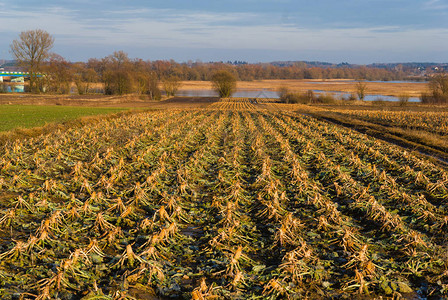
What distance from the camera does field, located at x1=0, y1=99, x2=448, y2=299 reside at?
18.8 ft

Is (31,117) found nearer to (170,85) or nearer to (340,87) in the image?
(170,85)

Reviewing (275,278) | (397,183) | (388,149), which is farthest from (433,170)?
(275,278)

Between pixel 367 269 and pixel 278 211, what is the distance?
291 cm

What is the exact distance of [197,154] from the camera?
14.6 meters

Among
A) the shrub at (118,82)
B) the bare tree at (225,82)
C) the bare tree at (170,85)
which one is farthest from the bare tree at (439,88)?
the shrub at (118,82)

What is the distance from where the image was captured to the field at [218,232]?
5738mm

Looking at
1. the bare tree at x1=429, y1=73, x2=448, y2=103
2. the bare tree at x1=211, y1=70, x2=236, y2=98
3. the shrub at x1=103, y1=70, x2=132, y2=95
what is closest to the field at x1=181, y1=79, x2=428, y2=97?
the bare tree at x1=211, y1=70, x2=236, y2=98

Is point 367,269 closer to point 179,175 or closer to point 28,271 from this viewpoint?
point 28,271

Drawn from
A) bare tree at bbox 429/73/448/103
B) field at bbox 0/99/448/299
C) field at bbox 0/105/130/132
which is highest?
bare tree at bbox 429/73/448/103

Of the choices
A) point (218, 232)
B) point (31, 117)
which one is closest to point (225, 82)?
point (31, 117)

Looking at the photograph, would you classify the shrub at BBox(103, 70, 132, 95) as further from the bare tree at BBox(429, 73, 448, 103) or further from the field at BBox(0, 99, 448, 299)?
the field at BBox(0, 99, 448, 299)

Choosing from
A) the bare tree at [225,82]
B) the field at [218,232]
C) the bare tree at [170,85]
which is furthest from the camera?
the bare tree at [170,85]

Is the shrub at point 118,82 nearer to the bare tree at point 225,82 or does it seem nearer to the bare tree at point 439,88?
the bare tree at point 225,82

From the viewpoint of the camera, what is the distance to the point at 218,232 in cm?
762
